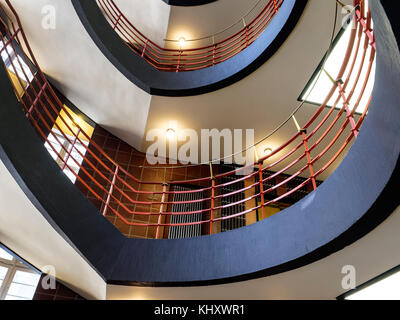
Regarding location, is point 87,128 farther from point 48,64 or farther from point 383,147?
point 383,147

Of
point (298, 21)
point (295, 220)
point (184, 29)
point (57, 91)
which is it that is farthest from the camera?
point (184, 29)

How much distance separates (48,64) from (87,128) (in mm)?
1608

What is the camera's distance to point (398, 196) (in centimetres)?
223

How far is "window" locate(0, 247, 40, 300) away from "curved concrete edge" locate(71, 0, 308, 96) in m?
3.81

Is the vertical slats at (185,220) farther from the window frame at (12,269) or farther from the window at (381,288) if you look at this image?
the window at (381,288)

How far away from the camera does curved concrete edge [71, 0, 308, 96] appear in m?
5.57

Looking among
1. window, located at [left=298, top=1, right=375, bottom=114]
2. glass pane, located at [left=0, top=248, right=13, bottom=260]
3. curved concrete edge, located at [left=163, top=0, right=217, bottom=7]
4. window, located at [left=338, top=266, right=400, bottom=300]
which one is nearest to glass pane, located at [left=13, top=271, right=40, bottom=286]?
glass pane, located at [left=0, top=248, right=13, bottom=260]

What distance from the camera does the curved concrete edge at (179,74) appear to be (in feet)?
18.3

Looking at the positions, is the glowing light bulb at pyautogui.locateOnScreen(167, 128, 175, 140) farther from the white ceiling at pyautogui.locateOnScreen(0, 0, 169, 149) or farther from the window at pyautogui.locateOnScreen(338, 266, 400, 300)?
the window at pyautogui.locateOnScreen(338, 266, 400, 300)

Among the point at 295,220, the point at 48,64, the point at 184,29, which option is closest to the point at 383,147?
the point at 295,220

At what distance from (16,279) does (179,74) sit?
4771mm

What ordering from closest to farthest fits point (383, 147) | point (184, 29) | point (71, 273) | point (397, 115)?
→ point (397, 115) → point (383, 147) → point (71, 273) → point (184, 29)

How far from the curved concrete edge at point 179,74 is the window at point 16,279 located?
12.5 ft

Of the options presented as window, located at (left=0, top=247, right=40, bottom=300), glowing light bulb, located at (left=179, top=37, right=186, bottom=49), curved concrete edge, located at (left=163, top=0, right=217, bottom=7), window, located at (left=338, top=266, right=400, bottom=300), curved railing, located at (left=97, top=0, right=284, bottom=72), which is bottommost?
window, located at (left=338, top=266, right=400, bottom=300)
